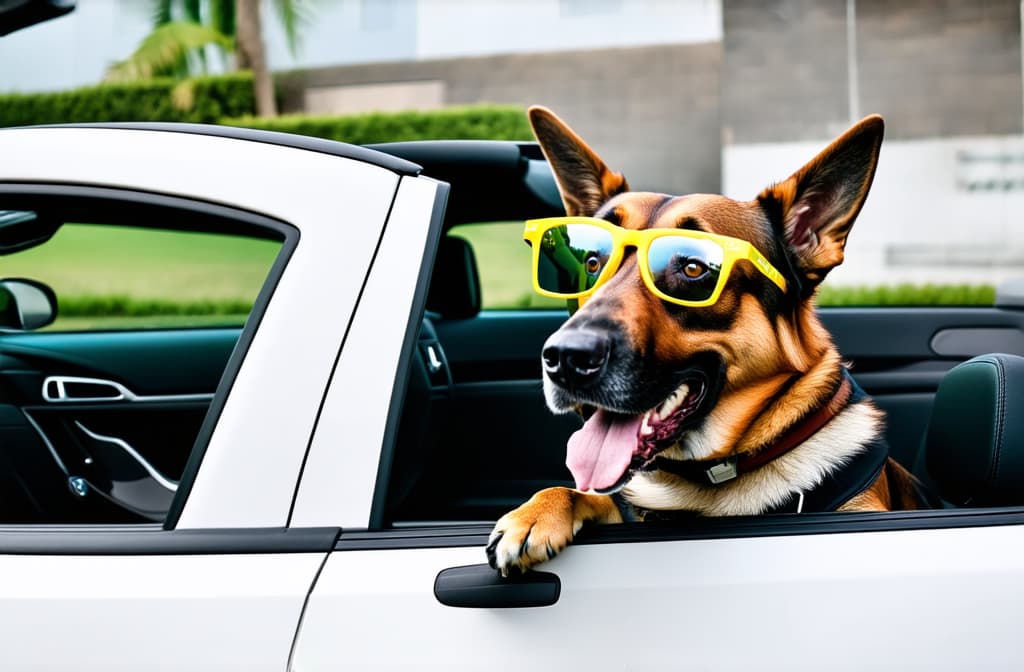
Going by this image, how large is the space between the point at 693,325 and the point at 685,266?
17 centimetres

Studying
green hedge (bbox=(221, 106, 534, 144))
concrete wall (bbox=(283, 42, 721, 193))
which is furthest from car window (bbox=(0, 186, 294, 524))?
concrete wall (bbox=(283, 42, 721, 193))

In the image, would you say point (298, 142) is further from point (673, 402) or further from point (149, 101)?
point (149, 101)

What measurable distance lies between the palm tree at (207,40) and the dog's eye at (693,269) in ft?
55.6

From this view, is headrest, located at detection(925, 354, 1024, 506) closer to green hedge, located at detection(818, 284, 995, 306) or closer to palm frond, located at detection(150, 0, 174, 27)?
green hedge, located at detection(818, 284, 995, 306)

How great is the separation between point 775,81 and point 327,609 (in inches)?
555

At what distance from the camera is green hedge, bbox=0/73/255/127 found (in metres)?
17.8

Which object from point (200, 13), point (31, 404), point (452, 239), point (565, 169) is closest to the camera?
point (565, 169)

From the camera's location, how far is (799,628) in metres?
1.24

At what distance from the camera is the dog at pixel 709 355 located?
157cm

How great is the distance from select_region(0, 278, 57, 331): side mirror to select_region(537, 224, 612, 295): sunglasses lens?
1.53m

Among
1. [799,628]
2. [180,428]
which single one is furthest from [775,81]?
[799,628]

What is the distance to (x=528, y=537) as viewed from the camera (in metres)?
1.28

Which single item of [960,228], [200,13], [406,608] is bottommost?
[960,228]

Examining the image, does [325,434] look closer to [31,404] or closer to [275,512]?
[275,512]
